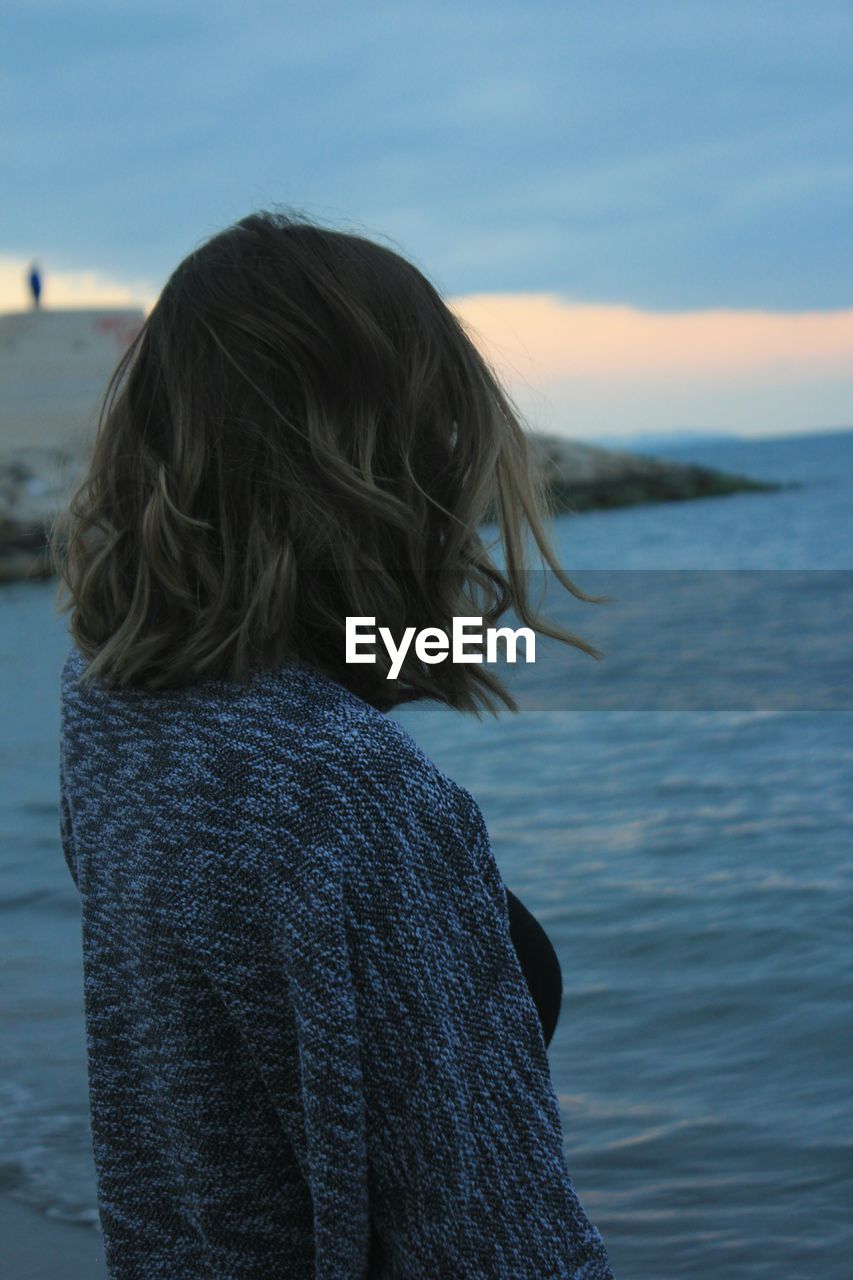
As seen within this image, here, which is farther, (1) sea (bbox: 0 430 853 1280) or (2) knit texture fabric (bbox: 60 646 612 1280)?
(1) sea (bbox: 0 430 853 1280)

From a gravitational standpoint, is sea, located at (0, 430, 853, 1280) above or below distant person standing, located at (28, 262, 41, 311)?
below

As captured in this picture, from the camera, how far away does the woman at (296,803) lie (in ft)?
3.35

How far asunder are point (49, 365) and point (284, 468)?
41.9 m

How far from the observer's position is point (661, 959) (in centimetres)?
549

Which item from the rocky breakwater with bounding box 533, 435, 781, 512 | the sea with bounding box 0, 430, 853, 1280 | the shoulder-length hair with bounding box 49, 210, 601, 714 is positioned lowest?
the sea with bounding box 0, 430, 853, 1280

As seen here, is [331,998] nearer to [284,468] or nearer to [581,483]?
[284,468]

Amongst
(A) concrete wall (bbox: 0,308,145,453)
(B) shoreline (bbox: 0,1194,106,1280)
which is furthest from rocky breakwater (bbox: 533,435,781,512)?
(B) shoreline (bbox: 0,1194,106,1280)

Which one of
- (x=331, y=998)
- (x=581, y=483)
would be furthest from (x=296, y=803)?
(x=581, y=483)

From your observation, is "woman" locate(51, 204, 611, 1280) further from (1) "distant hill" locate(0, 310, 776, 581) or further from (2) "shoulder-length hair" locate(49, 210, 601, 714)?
(1) "distant hill" locate(0, 310, 776, 581)

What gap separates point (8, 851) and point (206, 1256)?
6.49m

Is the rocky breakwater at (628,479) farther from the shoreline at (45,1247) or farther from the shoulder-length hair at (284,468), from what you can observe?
the shoulder-length hair at (284,468)

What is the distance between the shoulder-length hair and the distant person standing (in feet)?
138

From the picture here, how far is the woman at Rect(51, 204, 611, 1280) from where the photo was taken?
3.35 ft

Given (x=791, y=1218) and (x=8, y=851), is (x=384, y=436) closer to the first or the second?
(x=791, y=1218)
